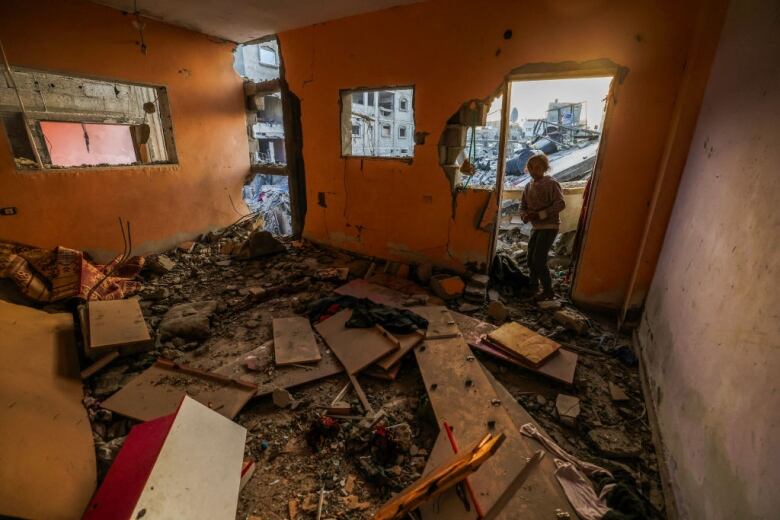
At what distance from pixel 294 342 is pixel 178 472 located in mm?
1696

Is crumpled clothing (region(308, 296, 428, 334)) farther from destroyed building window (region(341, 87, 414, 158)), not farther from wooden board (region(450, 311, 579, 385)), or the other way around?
destroyed building window (region(341, 87, 414, 158))

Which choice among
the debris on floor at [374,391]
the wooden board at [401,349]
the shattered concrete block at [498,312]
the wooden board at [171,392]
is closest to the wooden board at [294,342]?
the debris on floor at [374,391]

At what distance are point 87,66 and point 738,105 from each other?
6561 millimetres

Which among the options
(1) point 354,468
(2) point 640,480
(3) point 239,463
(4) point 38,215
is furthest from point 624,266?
(4) point 38,215

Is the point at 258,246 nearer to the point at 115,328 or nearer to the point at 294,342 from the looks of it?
the point at 115,328

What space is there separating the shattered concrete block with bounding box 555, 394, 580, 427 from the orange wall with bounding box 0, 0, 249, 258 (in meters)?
5.85

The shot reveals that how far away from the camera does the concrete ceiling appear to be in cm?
403

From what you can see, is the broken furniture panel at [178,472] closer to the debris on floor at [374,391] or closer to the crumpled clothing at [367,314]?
the debris on floor at [374,391]

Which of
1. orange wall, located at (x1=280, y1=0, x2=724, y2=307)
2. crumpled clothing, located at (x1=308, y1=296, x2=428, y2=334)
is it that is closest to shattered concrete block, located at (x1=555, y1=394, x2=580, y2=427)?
crumpled clothing, located at (x1=308, y1=296, x2=428, y2=334)

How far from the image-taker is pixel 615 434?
7.60 feet

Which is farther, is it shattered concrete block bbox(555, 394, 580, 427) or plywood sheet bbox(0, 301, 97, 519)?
shattered concrete block bbox(555, 394, 580, 427)

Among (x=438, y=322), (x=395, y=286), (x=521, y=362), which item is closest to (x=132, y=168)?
(x=395, y=286)

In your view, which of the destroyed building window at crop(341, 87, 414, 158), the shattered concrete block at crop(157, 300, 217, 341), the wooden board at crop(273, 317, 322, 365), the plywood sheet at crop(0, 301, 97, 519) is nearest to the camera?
the plywood sheet at crop(0, 301, 97, 519)

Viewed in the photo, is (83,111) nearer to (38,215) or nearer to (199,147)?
(199,147)
